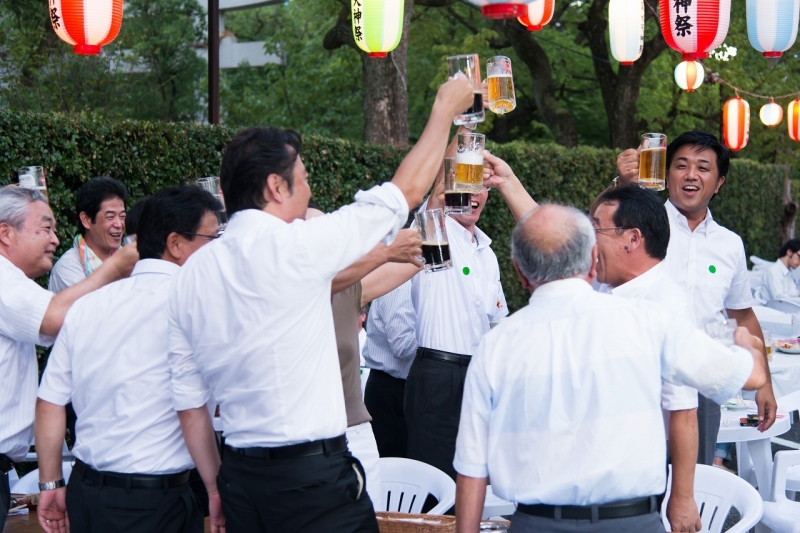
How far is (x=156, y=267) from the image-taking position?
2.94 meters

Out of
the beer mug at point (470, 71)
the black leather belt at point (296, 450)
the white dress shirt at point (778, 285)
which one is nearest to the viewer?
the black leather belt at point (296, 450)

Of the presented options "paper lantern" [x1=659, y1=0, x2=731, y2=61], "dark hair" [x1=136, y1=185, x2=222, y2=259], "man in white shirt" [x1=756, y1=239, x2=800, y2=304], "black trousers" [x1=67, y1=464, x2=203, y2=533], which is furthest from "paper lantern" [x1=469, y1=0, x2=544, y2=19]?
"man in white shirt" [x1=756, y1=239, x2=800, y2=304]

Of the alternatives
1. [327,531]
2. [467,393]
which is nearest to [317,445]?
[327,531]

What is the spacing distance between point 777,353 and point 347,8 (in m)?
7.39

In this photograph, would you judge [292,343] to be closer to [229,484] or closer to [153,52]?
[229,484]

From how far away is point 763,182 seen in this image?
1978 centimetres

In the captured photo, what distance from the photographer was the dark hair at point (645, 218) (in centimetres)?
336

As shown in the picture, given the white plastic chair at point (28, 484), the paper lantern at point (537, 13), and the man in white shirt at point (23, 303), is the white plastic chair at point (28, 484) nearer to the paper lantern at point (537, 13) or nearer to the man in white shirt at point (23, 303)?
the man in white shirt at point (23, 303)

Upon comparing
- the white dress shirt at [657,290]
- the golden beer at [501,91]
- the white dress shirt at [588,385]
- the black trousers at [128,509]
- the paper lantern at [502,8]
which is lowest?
the black trousers at [128,509]

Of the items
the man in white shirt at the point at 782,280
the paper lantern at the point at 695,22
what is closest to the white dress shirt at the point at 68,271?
the paper lantern at the point at 695,22

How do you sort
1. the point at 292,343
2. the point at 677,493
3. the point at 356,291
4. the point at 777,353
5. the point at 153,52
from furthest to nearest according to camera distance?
the point at 153,52
the point at 777,353
the point at 356,291
the point at 677,493
the point at 292,343

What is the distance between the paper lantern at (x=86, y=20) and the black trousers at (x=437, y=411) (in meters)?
3.31

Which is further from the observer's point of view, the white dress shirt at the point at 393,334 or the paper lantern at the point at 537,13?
the paper lantern at the point at 537,13

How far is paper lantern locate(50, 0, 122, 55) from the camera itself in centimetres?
600
